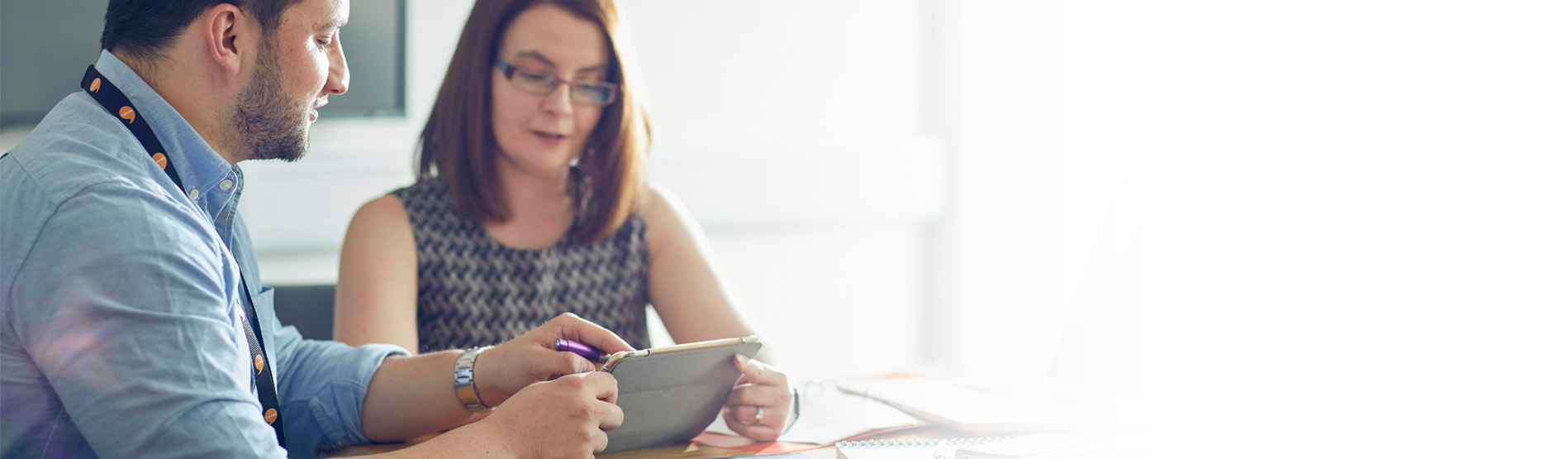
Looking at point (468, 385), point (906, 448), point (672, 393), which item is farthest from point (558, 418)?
point (906, 448)

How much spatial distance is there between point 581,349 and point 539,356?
0.14 feet

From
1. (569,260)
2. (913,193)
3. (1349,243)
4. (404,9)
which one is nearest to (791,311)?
(913,193)

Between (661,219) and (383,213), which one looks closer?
(383,213)

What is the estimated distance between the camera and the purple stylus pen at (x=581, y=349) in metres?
1.03

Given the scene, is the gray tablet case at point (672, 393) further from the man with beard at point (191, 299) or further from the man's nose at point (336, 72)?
the man's nose at point (336, 72)

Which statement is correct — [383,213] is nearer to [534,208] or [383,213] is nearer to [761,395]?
Answer: [534,208]

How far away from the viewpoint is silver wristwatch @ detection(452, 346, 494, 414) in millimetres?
1066

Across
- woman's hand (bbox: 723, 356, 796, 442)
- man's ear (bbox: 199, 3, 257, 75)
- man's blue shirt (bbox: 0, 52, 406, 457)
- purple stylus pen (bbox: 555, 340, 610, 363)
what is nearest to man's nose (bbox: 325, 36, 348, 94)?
→ man's ear (bbox: 199, 3, 257, 75)

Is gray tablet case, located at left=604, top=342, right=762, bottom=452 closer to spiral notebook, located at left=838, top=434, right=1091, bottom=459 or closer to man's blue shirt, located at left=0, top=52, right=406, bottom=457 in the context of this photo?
spiral notebook, located at left=838, top=434, right=1091, bottom=459

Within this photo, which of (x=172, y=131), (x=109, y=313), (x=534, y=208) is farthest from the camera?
(x=534, y=208)

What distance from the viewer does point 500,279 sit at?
158cm

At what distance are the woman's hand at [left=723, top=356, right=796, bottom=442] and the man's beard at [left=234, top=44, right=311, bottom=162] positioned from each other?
0.49m

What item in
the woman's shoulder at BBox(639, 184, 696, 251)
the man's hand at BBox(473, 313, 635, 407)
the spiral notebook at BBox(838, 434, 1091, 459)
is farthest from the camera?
the woman's shoulder at BBox(639, 184, 696, 251)

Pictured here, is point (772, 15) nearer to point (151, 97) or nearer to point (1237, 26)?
point (1237, 26)
